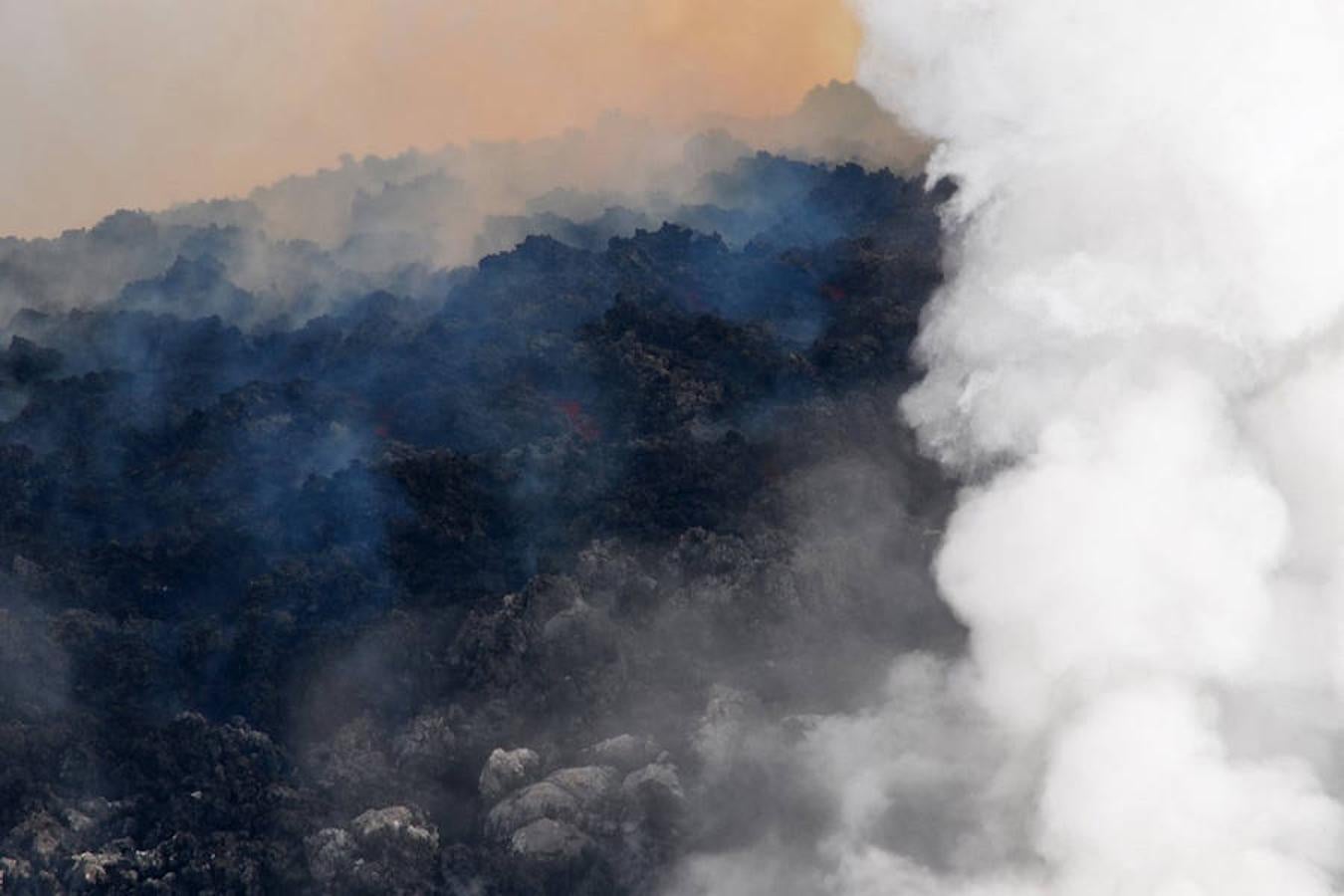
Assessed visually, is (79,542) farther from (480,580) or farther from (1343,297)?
(1343,297)

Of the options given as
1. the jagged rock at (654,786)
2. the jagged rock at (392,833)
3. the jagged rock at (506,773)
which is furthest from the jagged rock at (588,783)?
the jagged rock at (392,833)

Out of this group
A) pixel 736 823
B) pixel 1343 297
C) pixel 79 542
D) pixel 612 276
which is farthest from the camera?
pixel 612 276

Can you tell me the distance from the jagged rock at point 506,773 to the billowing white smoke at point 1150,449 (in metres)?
6.95

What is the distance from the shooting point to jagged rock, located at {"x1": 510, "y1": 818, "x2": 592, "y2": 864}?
31000mm

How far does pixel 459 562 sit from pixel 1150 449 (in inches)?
668

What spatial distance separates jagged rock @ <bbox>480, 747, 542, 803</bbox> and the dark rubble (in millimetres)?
74

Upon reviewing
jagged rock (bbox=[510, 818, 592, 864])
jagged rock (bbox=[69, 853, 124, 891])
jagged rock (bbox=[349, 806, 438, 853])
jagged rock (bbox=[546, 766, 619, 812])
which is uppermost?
jagged rock (bbox=[546, 766, 619, 812])

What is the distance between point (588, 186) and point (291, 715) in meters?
38.0

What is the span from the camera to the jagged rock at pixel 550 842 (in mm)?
31000

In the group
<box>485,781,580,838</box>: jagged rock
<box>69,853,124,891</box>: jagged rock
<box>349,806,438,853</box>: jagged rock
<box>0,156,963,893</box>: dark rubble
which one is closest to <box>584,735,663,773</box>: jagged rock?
<box>0,156,963,893</box>: dark rubble

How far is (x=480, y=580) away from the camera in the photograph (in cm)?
4003

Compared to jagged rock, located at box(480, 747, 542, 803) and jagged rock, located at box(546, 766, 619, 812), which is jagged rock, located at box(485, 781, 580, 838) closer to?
jagged rock, located at box(546, 766, 619, 812)

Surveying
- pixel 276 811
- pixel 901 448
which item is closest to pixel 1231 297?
pixel 901 448

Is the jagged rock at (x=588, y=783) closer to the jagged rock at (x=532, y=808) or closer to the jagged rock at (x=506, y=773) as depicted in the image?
the jagged rock at (x=532, y=808)
